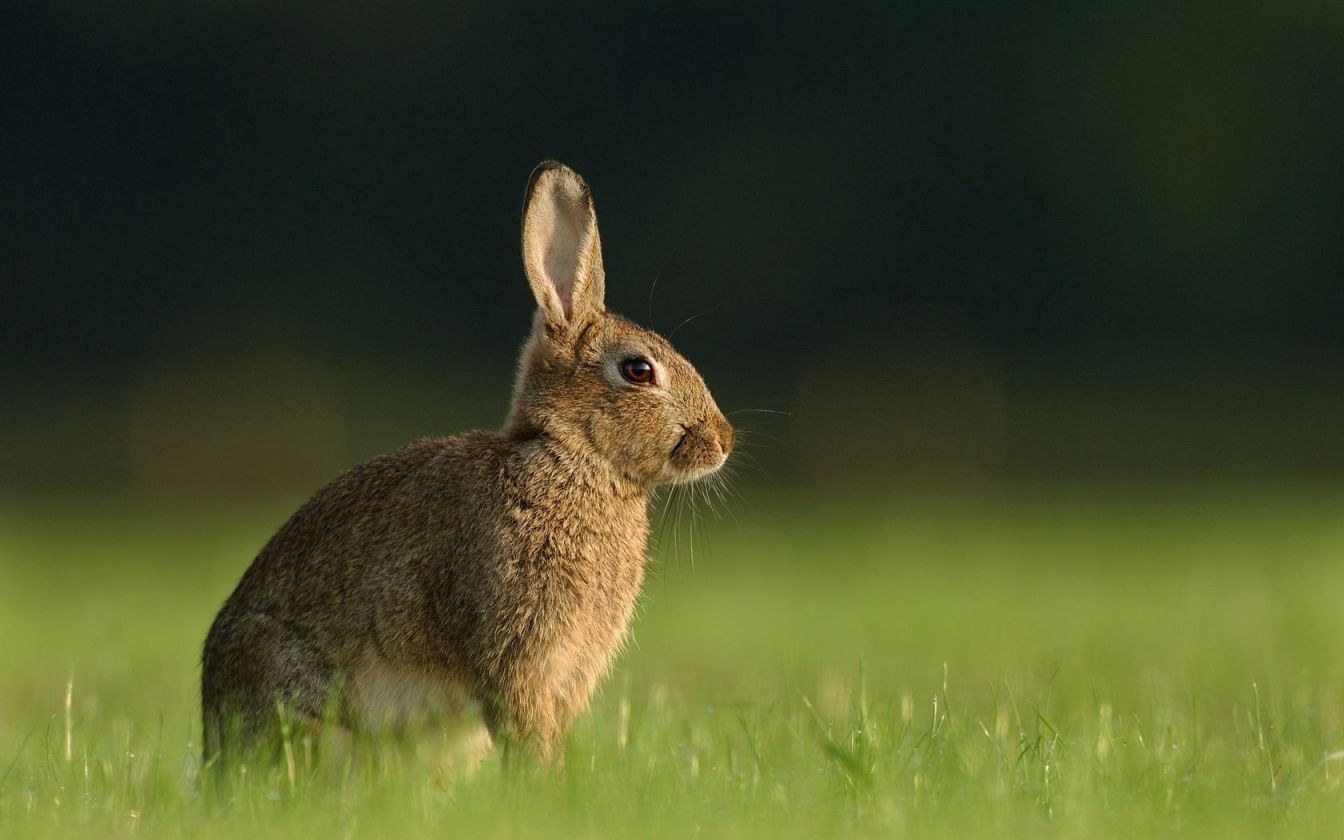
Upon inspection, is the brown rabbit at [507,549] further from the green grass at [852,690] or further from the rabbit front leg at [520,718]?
Answer: the green grass at [852,690]

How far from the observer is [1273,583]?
12.0 m

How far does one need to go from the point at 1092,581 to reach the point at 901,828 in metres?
9.23

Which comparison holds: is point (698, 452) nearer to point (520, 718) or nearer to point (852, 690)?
point (520, 718)

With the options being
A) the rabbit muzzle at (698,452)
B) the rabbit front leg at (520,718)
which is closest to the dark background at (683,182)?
the rabbit muzzle at (698,452)

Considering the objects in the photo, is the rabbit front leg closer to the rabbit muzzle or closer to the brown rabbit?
the brown rabbit

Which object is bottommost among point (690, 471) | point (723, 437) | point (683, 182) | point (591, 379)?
point (690, 471)

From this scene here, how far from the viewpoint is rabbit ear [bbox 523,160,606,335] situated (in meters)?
5.65

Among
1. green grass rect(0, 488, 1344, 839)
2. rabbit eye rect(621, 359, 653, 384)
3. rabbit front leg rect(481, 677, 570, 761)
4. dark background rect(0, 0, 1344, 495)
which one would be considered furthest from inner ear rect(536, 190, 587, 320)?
dark background rect(0, 0, 1344, 495)

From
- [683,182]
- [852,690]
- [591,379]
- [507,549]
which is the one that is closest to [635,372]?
[591,379]

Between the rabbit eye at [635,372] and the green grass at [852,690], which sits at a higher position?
the rabbit eye at [635,372]

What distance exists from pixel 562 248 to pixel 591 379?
16.6 inches

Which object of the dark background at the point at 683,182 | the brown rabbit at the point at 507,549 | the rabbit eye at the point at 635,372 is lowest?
the brown rabbit at the point at 507,549

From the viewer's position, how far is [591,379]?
18.7 feet

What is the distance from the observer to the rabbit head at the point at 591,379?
223 inches
